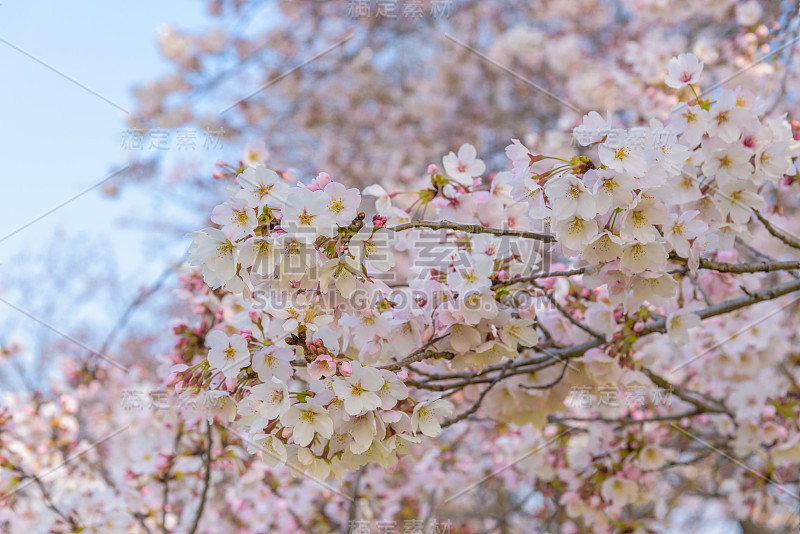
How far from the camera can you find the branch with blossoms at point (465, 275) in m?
1.04

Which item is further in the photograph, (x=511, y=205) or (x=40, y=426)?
(x=40, y=426)

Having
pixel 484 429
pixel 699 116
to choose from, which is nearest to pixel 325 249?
pixel 699 116

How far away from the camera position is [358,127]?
603 centimetres

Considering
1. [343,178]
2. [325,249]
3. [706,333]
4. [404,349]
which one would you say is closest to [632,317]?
[404,349]

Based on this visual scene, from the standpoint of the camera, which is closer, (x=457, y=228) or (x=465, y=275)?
(x=457, y=228)

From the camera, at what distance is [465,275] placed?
1.21 metres

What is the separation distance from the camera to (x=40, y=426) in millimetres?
2648

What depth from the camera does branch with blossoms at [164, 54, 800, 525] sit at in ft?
3.42

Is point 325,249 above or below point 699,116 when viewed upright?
below

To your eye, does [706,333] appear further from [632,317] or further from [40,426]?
[40,426]

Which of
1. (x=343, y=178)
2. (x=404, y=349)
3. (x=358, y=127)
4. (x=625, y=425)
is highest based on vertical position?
(x=358, y=127)

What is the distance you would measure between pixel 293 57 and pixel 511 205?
4639 mm

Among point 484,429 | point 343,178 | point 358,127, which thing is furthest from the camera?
point 358,127

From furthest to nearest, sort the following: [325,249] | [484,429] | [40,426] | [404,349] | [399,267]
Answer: [399,267]
[484,429]
[40,426]
[404,349]
[325,249]
